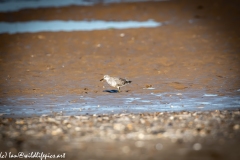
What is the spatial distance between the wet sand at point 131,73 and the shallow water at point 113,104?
403mm

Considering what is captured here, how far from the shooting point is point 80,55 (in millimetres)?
19156

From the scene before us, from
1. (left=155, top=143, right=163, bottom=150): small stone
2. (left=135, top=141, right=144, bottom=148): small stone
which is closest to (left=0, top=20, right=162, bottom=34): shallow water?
(left=135, top=141, right=144, bottom=148): small stone

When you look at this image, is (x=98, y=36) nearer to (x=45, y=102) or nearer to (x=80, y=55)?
(x=80, y=55)

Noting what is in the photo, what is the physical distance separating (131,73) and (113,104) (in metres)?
4.04

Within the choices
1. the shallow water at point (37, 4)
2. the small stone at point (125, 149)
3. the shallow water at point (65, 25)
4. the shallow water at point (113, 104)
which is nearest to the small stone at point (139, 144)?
the small stone at point (125, 149)

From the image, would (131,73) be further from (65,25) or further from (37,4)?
(37,4)

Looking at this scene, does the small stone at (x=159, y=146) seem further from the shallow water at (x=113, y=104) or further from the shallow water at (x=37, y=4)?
the shallow water at (x=37, y=4)

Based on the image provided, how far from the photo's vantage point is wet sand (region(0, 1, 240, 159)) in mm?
8010

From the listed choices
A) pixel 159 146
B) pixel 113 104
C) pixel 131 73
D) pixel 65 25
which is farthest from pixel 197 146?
pixel 65 25

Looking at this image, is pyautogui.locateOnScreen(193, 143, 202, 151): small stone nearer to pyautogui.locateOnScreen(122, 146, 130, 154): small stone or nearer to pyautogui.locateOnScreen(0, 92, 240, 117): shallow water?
pyautogui.locateOnScreen(122, 146, 130, 154): small stone

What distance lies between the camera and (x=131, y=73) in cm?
1598

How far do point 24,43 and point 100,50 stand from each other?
416cm

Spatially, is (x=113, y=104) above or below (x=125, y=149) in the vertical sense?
above

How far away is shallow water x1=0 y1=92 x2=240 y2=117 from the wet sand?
1.32ft
